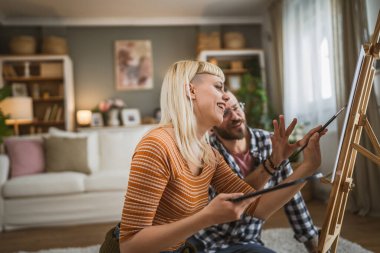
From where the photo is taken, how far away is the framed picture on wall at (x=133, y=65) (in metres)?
5.79

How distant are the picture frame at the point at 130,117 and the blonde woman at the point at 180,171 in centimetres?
443

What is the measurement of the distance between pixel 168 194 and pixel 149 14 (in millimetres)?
5017

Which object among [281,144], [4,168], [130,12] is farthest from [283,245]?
[130,12]

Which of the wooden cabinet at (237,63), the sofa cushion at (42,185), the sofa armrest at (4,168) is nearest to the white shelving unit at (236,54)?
the wooden cabinet at (237,63)

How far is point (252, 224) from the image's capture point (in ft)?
4.99

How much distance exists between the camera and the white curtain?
365cm

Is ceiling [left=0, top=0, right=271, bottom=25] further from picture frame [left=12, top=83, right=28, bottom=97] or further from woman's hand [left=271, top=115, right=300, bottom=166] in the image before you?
woman's hand [left=271, top=115, right=300, bottom=166]

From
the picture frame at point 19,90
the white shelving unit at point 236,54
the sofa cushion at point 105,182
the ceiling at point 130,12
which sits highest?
the ceiling at point 130,12

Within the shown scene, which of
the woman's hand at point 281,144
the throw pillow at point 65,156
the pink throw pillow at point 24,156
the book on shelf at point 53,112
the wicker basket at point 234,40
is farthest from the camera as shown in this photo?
the wicker basket at point 234,40

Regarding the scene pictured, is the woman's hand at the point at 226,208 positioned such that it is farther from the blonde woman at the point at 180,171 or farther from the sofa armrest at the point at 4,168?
the sofa armrest at the point at 4,168

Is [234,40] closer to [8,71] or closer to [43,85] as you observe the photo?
[43,85]

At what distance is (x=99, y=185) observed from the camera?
11.1 ft

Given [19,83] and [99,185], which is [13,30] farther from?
[99,185]

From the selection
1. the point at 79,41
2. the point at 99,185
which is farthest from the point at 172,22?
the point at 99,185
